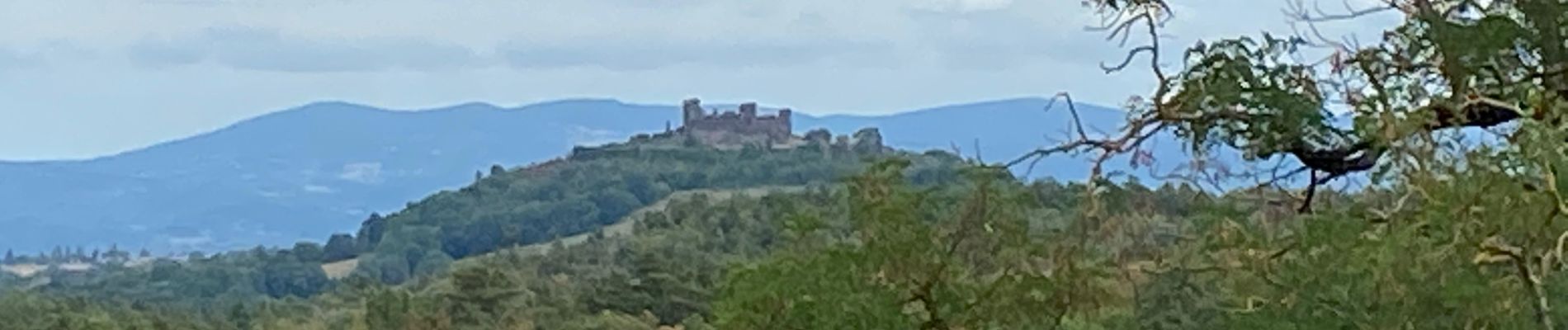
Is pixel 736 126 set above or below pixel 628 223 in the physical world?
above

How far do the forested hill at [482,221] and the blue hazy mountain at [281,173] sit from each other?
4694 cm

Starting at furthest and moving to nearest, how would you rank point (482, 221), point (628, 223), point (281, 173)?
point (281, 173) < point (482, 221) < point (628, 223)

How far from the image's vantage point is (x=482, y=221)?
8562 cm

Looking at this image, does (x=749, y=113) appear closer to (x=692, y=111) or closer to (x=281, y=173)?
(x=692, y=111)

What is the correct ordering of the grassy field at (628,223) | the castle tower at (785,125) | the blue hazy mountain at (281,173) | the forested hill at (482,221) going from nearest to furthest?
1. the grassy field at (628,223)
2. the forested hill at (482,221)
3. the castle tower at (785,125)
4. the blue hazy mountain at (281,173)

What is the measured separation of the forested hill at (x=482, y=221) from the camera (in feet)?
256

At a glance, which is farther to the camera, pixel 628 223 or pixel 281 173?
pixel 281 173

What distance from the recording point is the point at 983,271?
6.09 m

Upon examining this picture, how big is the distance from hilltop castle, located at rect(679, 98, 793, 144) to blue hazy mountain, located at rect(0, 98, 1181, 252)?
43.0 meters

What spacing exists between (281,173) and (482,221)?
93.1 metres

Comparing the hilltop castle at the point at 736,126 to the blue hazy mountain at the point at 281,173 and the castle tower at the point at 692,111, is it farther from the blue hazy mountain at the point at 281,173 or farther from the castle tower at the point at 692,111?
the blue hazy mountain at the point at 281,173

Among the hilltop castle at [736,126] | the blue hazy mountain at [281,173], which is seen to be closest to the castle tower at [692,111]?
the hilltop castle at [736,126]

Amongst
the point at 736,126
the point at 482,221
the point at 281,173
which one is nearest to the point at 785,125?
the point at 736,126

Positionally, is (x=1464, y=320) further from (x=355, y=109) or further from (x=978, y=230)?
(x=355, y=109)
